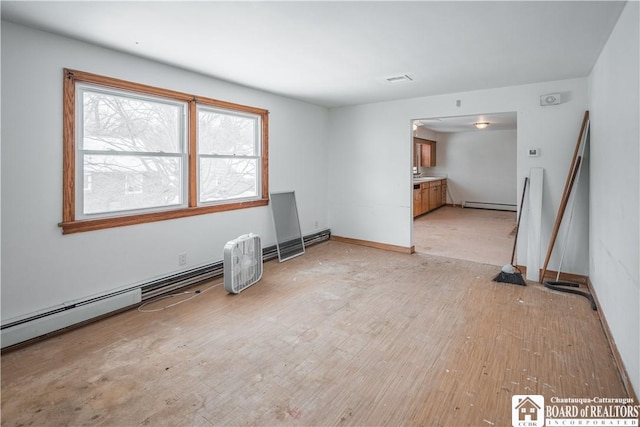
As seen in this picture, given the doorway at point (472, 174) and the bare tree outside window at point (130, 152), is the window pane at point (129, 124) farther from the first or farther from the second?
the doorway at point (472, 174)

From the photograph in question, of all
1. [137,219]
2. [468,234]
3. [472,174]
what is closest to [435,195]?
[472,174]

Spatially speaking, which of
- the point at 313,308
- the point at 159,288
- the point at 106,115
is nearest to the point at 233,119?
the point at 106,115

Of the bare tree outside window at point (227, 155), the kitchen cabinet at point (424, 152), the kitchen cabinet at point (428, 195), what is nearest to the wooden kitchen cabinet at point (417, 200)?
the kitchen cabinet at point (428, 195)

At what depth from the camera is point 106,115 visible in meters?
3.11

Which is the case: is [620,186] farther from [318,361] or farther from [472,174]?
[472,174]

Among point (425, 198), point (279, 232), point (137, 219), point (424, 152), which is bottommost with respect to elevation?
A: point (279, 232)

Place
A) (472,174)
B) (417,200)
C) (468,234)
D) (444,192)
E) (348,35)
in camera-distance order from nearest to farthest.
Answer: (348,35), (468,234), (417,200), (472,174), (444,192)

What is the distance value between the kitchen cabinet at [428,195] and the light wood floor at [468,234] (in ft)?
0.71

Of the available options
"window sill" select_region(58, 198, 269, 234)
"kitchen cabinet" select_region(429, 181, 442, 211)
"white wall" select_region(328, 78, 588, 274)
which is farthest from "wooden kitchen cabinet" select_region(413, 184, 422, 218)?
"window sill" select_region(58, 198, 269, 234)

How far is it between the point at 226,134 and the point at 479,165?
8.27 m

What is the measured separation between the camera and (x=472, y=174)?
403 inches

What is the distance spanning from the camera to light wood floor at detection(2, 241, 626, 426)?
1.86 meters

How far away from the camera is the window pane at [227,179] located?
4.11m

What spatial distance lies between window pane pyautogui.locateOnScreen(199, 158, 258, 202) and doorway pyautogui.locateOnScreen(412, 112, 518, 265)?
3510mm
